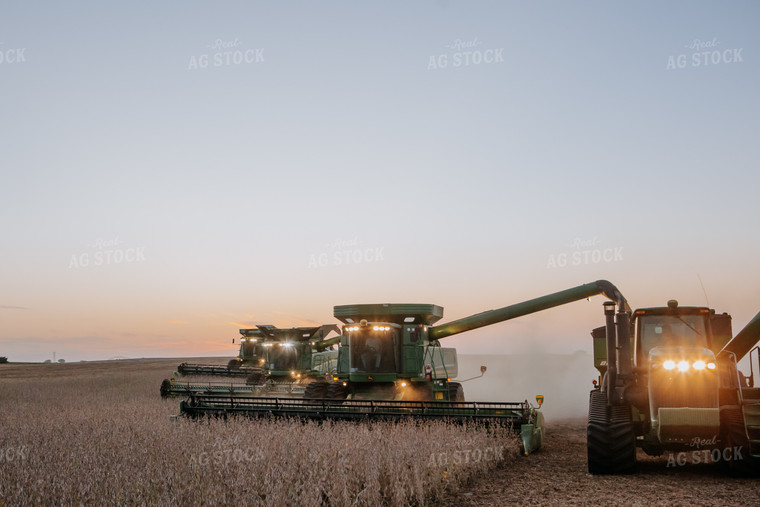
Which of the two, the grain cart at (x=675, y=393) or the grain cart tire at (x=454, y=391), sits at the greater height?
the grain cart at (x=675, y=393)

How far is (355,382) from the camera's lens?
17.0m

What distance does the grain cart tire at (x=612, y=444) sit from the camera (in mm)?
8859

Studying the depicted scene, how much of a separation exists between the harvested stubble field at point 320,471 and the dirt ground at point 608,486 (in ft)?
0.05

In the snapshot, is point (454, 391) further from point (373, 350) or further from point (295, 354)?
point (295, 354)

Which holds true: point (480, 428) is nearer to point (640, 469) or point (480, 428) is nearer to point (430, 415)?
point (430, 415)

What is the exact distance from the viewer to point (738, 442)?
339 inches

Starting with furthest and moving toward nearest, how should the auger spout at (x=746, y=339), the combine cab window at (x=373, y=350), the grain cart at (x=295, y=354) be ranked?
the grain cart at (x=295, y=354)
the combine cab window at (x=373, y=350)
the auger spout at (x=746, y=339)

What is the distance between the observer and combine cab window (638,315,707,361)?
9805 millimetres

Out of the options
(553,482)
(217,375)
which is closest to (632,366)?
(553,482)

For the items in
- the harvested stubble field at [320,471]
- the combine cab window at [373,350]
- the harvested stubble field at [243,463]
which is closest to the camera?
the harvested stubble field at [243,463]

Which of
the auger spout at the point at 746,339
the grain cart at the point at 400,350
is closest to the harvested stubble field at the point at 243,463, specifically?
the auger spout at the point at 746,339

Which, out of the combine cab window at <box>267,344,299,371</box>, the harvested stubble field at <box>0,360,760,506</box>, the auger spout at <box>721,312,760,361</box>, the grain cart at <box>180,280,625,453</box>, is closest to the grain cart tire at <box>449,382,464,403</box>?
the grain cart at <box>180,280,625,453</box>

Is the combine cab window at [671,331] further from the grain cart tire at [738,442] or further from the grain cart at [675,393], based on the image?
the grain cart tire at [738,442]

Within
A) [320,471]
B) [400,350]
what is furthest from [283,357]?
[320,471]
